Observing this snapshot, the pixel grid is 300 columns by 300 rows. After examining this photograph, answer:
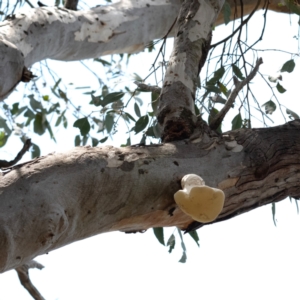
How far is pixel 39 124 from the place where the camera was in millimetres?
3182

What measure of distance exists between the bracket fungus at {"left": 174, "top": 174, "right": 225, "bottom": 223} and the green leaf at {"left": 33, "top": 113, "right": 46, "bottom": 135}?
2286 millimetres

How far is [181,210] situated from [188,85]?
359 mm

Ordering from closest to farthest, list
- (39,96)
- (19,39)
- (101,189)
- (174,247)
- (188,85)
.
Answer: (101,189), (188,85), (19,39), (174,247), (39,96)

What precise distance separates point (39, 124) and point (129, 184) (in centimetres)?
231

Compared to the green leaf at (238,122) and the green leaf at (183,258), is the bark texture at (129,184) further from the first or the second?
the green leaf at (183,258)

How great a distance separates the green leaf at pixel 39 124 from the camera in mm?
3158

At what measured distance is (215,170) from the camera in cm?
108

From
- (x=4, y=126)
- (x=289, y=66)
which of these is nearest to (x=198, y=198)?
(x=289, y=66)

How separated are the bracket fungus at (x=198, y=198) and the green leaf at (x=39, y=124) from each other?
7.50 feet

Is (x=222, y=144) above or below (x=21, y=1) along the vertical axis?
below

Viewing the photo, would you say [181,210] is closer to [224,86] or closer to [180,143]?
[180,143]

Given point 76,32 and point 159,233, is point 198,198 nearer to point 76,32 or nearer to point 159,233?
point 159,233

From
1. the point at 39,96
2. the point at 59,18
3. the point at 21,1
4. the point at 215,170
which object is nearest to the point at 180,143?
the point at 215,170

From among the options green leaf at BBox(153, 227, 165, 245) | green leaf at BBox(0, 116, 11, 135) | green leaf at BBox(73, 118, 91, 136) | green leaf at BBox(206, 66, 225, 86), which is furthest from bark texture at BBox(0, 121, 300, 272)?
green leaf at BBox(0, 116, 11, 135)
